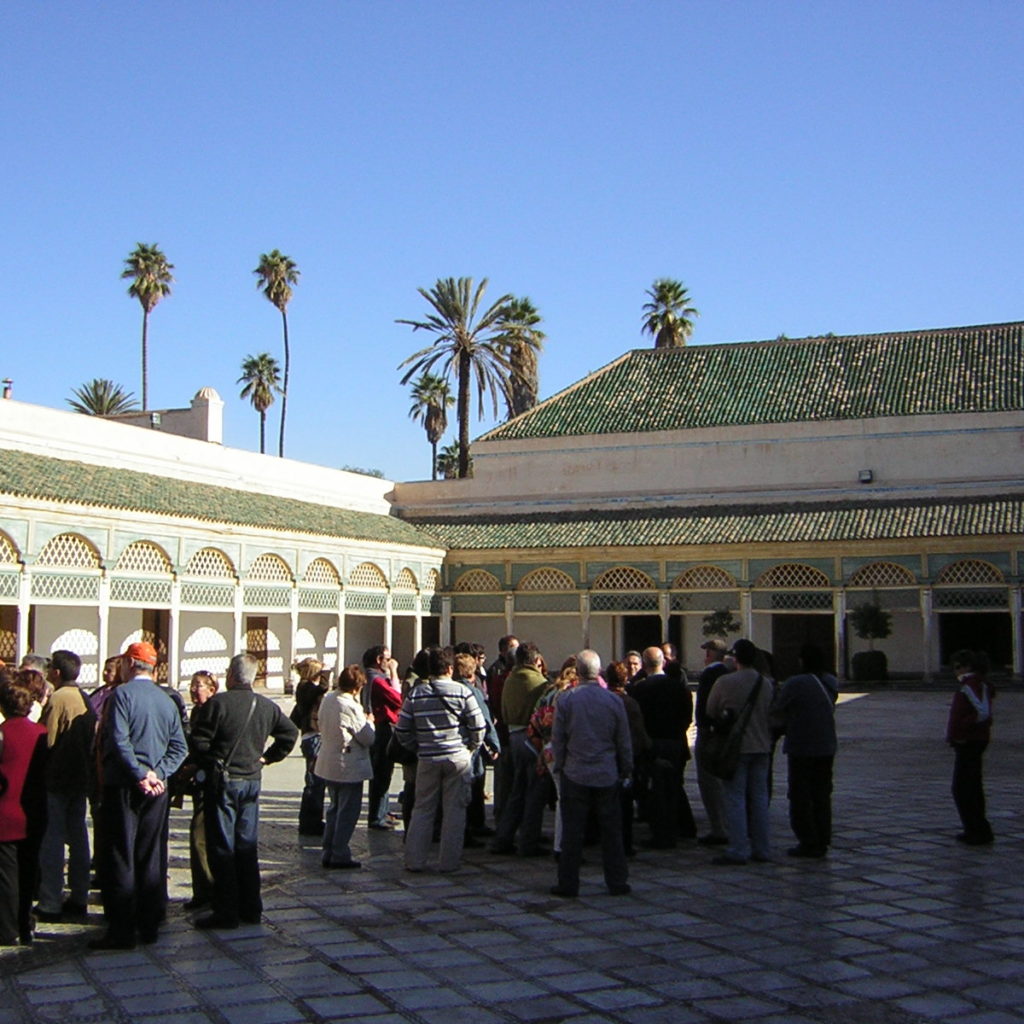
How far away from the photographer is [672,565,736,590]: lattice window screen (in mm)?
32469

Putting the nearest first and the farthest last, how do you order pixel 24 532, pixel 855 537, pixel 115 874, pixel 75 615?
pixel 115 874 < pixel 24 532 < pixel 75 615 < pixel 855 537

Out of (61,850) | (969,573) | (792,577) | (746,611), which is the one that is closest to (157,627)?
(746,611)

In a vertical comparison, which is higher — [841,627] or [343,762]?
[841,627]

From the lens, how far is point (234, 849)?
7.28 m

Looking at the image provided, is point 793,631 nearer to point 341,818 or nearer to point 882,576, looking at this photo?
point 882,576

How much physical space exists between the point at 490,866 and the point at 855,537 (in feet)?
76.8

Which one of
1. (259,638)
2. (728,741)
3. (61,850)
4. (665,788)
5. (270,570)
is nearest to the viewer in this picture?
(61,850)

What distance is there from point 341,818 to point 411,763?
0.72 metres

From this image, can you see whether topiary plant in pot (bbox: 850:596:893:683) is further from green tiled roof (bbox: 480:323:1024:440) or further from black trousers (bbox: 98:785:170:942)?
black trousers (bbox: 98:785:170:942)

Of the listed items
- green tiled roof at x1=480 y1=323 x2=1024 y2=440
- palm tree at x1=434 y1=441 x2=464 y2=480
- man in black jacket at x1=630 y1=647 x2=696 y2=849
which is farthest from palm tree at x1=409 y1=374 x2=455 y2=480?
man in black jacket at x1=630 y1=647 x2=696 y2=849

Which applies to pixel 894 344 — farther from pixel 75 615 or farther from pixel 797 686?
pixel 797 686

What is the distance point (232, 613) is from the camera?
94.2 feet

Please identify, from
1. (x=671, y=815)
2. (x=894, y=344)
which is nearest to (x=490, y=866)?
(x=671, y=815)

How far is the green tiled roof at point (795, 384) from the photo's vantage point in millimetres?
35062
